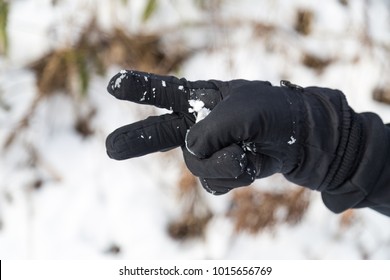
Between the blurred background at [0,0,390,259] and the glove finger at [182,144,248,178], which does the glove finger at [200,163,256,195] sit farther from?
the blurred background at [0,0,390,259]

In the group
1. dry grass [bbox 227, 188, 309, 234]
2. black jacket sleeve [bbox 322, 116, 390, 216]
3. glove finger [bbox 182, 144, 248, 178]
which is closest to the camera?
glove finger [bbox 182, 144, 248, 178]

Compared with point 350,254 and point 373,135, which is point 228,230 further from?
point 373,135

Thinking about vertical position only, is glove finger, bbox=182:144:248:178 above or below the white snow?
below

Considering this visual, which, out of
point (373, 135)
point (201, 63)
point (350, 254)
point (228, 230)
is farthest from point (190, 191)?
point (373, 135)

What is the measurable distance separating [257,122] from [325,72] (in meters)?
1.19

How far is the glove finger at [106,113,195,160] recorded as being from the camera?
0.94 metres

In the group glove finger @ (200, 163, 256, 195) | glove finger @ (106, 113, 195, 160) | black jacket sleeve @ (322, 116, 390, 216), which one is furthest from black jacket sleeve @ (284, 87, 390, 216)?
glove finger @ (106, 113, 195, 160)

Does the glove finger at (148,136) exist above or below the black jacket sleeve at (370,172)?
above

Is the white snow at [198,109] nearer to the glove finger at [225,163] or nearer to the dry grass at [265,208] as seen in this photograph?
the glove finger at [225,163]

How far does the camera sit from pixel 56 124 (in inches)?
77.1

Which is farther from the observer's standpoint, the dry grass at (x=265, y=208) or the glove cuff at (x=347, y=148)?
the dry grass at (x=265, y=208)

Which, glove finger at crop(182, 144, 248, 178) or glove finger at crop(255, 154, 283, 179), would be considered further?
glove finger at crop(255, 154, 283, 179)

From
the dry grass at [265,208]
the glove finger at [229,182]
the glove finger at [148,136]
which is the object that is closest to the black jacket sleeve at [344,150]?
A: the glove finger at [229,182]

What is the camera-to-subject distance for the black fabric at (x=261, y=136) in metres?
0.91
